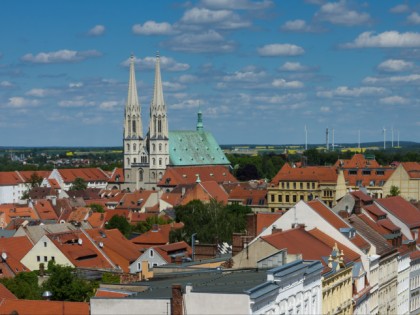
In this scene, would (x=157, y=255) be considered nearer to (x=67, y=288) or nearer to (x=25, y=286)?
(x=25, y=286)

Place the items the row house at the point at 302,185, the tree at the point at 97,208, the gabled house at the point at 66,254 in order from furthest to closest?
the tree at the point at 97,208, the row house at the point at 302,185, the gabled house at the point at 66,254

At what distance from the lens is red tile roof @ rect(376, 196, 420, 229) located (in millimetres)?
87250

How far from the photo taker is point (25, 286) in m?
67.1

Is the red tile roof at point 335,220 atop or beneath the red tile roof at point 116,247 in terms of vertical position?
atop

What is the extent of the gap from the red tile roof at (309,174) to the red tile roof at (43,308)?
375 ft

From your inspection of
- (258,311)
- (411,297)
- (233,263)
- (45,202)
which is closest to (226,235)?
(411,297)

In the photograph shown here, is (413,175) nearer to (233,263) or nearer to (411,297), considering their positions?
(411,297)

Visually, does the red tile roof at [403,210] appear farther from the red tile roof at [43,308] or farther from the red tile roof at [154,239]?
the red tile roof at [43,308]

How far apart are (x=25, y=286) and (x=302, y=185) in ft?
329

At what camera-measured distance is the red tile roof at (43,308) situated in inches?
1886

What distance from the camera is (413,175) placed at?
166 meters

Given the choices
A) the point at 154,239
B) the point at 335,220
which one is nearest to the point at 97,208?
the point at 154,239

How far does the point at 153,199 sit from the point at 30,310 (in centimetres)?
13567

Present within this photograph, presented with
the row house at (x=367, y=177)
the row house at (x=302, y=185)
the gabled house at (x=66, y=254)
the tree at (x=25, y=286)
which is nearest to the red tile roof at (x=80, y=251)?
the gabled house at (x=66, y=254)
